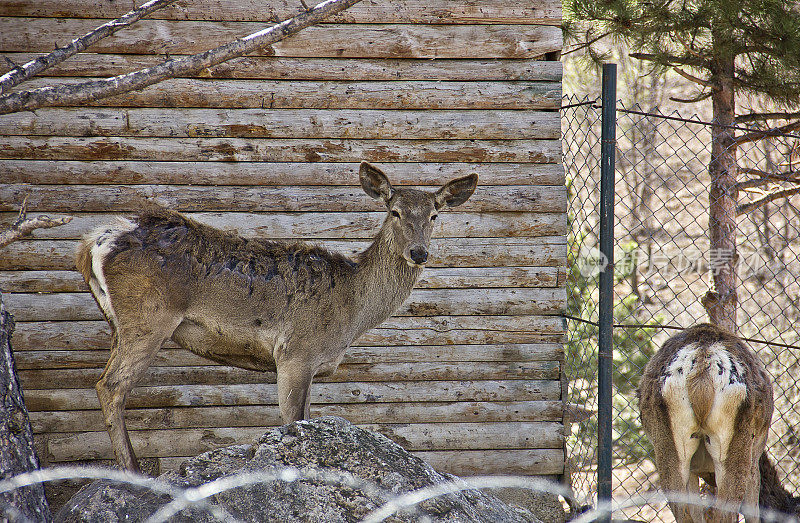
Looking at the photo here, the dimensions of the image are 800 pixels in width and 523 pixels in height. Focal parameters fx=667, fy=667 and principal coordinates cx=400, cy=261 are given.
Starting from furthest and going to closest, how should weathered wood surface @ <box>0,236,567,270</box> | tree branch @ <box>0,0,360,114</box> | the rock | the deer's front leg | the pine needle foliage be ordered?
weathered wood surface @ <box>0,236,567,270</box> < the pine needle foliage < the deer's front leg < tree branch @ <box>0,0,360,114</box> < the rock

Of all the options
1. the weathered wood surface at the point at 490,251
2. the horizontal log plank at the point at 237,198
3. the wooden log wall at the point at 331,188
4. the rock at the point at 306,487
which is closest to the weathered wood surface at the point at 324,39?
the wooden log wall at the point at 331,188

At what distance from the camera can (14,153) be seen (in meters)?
5.39

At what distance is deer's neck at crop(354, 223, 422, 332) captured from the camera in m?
4.83

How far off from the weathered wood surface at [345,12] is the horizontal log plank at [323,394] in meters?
3.06

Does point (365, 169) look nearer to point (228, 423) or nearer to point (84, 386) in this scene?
point (228, 423)

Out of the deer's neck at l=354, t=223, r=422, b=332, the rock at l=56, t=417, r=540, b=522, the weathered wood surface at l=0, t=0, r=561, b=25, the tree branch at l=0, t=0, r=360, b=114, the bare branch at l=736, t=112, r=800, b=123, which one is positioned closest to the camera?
the rock at l=56, t=417, r=540, b=522

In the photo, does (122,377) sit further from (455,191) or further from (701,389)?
(701,389)

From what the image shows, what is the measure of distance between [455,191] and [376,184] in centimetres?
59

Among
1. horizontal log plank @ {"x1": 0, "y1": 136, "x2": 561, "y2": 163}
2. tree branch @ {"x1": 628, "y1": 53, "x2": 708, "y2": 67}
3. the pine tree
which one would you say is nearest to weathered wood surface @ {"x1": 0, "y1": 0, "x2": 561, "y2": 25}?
the pine tree

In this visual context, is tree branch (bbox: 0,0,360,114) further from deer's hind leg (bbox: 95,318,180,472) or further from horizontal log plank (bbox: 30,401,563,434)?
horizontal log plank (bbox: 30,401,563,434)

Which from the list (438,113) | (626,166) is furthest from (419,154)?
(626,166)

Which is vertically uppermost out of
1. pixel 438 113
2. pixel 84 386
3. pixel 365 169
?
pixel 438 113

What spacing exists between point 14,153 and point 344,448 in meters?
3.94

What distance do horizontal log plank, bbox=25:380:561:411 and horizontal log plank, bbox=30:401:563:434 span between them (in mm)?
50
